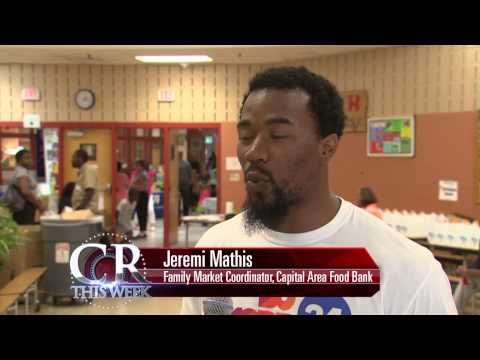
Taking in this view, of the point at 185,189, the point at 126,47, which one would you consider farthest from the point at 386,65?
the point at 126,47

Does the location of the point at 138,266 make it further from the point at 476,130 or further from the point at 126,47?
the point at 476,130

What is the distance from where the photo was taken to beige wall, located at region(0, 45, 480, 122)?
3.66 metres

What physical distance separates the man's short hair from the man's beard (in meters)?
0.29

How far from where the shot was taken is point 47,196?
208 inches

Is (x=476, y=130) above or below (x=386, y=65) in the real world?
below

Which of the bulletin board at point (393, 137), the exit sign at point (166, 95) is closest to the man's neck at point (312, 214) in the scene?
the bulletin board at point (393, 137)

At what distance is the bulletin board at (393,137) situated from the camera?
4.20 m

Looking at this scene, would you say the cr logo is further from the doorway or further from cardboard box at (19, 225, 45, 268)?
cardboard box at (19, 225, 45, 268)

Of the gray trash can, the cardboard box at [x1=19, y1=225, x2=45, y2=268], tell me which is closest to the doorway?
the gray trash can

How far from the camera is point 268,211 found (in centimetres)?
230

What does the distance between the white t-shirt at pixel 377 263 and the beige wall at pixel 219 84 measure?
0.83m

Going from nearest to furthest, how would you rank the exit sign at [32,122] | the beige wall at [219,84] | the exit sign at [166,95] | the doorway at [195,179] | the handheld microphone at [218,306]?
the handheld microphone at [218,306] < the doorway at [195,179] < the beige wall at [219,84] < the exit sign at [32,122] < the exit sign at [166,95]

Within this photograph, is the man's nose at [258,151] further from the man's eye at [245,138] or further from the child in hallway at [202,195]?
the child in hallway at [202,195]
